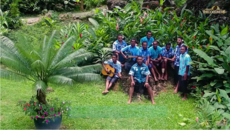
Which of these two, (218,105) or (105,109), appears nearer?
(218,105)

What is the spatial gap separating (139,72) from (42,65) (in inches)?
126

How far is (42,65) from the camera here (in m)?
6.40

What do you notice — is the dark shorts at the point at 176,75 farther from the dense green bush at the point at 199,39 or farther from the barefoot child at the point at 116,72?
the barefoot child at the point at 116,72

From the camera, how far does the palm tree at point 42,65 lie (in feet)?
21.2

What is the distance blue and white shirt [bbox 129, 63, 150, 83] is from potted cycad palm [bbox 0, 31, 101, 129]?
6.11 feet

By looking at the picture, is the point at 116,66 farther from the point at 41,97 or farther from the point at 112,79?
the point at 41,97

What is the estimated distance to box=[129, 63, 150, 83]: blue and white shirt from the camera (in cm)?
855

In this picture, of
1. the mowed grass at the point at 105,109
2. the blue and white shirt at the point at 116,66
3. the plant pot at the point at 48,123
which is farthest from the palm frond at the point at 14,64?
the blue and white shirt at the point at 116,66

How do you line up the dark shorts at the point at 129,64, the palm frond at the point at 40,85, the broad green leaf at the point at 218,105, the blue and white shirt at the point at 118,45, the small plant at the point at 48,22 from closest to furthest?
1. the palm frond at the point at 40,85
2. the broad green leaf at the point at 218,105
3. the dark shorts at the point at 129,64
4. the blue and white shirt at the point at 118,45
5. the small plant at the point at 48,22

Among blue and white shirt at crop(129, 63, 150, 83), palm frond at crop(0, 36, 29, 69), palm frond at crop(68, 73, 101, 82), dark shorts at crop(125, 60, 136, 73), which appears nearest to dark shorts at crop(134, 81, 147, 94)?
blue and white shirt at crop(129, 63, 150, 83)

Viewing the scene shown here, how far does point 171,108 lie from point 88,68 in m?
2.78

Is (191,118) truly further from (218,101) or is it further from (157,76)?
(157,76)

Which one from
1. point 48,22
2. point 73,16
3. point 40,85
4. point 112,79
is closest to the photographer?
point 40,85

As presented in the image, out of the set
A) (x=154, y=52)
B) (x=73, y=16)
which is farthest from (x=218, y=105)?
(x=73, y=16)
